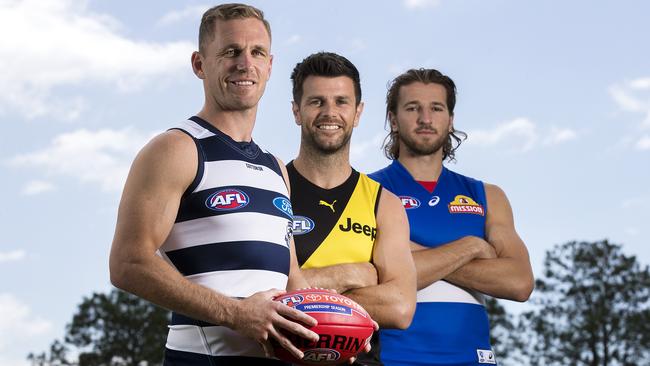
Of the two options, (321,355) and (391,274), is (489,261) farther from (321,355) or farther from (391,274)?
(321,355)

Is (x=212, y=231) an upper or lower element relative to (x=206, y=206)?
lower

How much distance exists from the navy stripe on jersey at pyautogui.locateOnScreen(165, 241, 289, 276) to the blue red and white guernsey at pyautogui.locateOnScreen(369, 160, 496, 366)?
81.5 inches

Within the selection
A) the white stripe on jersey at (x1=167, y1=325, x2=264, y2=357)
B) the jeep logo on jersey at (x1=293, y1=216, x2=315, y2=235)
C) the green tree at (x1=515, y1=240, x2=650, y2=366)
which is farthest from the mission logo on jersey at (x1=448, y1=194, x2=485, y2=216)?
the green tree at (x1=515, y1=240, x2=650, y2=366)

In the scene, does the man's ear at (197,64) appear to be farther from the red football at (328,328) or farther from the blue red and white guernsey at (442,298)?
the blue red and white guernsey at (442,298)

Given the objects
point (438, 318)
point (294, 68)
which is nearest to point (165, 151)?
point (294, 68)

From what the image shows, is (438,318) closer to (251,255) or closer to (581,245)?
(251,255)

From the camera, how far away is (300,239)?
603 centimetres

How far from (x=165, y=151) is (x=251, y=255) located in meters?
0.68

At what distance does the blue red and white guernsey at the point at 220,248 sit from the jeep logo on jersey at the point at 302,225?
1248 millimetres

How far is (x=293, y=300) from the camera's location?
4.44m

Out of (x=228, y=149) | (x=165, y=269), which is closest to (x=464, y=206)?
(x=228, y=149)

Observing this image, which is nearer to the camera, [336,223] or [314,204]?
[336,223]

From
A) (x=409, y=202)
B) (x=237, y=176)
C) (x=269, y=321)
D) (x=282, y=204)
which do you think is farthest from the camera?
(x=409, y=202)

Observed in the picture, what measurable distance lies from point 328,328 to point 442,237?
251 cm
